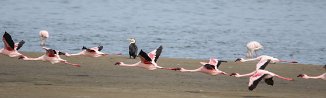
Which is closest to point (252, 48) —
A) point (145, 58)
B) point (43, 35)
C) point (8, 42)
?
point (43, 35)

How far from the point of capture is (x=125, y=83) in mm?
17406

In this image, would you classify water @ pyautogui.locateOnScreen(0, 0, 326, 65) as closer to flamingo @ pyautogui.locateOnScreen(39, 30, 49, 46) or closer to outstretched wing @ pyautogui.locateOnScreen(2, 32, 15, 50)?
flamingo @ pyautogui.locateOnScreen(39, 30, 49, 46)

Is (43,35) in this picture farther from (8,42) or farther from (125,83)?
(125,83)

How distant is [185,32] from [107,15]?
1072cm

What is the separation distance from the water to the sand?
5947mm

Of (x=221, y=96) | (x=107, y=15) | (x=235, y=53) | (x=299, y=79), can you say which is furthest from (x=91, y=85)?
(x=107, y=15)

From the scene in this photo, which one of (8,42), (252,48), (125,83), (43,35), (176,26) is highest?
(8,42)

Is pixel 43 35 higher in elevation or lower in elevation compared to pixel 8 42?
lower

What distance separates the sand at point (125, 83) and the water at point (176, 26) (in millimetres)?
5947

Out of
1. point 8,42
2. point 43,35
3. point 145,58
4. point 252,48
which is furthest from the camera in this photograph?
point 43,35

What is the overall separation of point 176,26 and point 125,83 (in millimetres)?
21482

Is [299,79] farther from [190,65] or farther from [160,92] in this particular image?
[160,92]

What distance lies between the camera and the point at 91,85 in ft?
54.9

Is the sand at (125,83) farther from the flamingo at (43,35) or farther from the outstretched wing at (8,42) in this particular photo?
the flamingo at (43,35)
